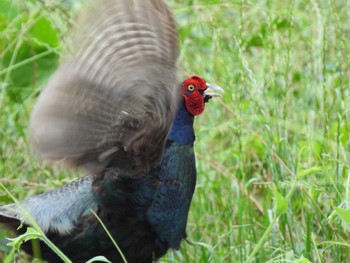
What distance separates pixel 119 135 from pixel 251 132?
132 cm

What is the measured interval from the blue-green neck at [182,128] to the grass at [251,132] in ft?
0.81

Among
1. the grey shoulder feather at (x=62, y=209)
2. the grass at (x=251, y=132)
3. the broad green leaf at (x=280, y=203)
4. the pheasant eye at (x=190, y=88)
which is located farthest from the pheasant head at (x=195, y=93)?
the broad green leaf at (x=280, y=203)

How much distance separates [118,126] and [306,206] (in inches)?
40.6

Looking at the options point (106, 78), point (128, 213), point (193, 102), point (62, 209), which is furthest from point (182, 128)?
point (106, 78)

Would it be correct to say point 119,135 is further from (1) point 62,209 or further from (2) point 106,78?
(1) point 62,209

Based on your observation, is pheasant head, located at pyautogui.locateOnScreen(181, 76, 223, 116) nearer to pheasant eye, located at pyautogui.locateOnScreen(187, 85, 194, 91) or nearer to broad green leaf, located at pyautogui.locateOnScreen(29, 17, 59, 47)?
pheasant eye, located at pyautogui.locateOnScreen(187, 85, 194, 91)

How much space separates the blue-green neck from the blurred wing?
1.65ft

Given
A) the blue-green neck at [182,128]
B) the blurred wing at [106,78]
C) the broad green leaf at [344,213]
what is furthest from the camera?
the blue-green neck at [182,128]

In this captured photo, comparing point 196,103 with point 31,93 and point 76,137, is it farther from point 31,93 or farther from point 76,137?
point 31,93

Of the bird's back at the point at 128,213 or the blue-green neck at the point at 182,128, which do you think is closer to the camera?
the bird's back at the point at 128,213

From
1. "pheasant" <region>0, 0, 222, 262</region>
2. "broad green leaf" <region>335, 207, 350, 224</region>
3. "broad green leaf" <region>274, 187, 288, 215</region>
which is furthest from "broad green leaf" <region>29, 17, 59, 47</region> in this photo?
"broad green leaf" <region>335, 207, 350, 224</region>

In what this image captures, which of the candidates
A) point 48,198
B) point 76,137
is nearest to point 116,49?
point 76,137

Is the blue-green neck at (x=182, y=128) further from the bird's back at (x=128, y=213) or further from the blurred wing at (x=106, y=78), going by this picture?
the blurred wing at (x=106, y=78)

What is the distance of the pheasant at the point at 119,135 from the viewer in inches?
126
